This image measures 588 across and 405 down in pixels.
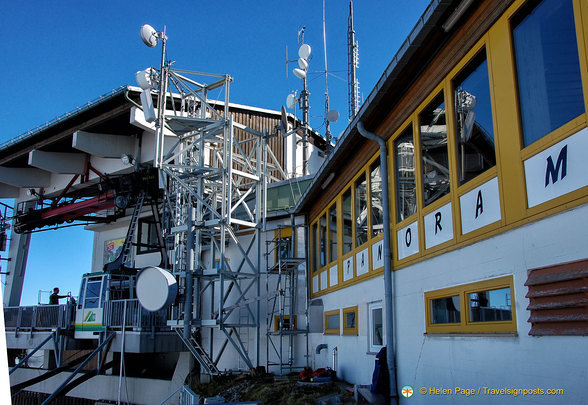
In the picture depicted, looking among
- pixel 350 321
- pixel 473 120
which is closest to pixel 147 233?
pixel 350 321

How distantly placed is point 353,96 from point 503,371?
65.9ft

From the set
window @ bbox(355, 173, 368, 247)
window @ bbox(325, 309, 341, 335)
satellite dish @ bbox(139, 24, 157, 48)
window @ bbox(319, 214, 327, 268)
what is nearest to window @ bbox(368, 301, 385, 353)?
window @ bbox(355, 173, 368, 247)

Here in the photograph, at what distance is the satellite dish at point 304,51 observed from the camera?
24.5m

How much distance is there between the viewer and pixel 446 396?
745 cm

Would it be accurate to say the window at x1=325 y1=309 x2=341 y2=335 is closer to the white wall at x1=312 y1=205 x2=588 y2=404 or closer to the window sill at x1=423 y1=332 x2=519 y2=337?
the white wall at x1=312 y1=205 x2=588 y2=404

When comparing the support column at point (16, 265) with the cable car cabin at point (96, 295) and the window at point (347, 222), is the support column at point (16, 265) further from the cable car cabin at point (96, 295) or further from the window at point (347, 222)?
the window at point (347, 222)

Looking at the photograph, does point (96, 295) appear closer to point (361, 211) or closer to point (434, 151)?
point (361, 211)

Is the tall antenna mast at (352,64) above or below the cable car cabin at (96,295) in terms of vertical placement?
above

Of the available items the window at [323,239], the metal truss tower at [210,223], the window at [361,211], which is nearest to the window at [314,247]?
the window at [323,239]

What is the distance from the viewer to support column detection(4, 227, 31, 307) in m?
37.0

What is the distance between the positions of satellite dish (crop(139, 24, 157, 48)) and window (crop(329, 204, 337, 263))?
412 inches

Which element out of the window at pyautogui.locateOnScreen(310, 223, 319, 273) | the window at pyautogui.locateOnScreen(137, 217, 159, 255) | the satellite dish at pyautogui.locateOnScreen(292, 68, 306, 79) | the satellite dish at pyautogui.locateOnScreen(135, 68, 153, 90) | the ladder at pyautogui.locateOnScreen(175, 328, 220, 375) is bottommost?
the ladder at pyautogui.locateOnScreen(175, 328, 220, 375)

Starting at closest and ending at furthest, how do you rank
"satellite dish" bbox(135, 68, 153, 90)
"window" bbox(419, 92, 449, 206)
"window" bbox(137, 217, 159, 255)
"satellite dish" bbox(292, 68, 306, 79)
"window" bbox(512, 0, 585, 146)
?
"window" bbox(512, 0, 585, 146) < "window" bbox(419, 92, 449, 206) < "satellite dish" bbox(135, 68, 153, 90) < "satellite dish" bbox(292, 68, 306, 79) < "window" bbox(137, 217, 159, 255)

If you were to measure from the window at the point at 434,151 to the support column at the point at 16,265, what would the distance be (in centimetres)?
3566
